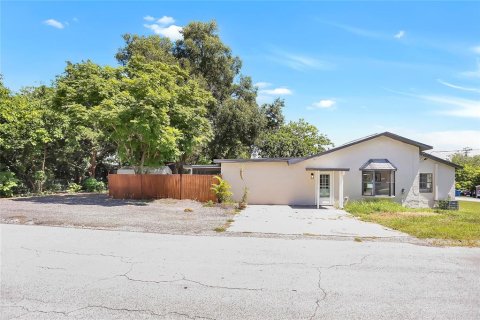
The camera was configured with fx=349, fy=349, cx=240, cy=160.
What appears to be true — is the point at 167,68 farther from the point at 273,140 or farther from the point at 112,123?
the point at 273,140

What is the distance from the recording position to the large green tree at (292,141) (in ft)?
118

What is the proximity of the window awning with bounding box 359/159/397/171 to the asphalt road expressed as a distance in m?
12.5

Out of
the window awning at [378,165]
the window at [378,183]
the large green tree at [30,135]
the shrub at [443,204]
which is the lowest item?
the shrub at [443,204]

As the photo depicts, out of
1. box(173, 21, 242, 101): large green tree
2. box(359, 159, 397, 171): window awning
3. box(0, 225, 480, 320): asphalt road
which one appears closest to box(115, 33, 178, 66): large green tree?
box(173, 21, 242, 101): large green tree

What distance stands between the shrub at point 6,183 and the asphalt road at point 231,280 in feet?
51.4

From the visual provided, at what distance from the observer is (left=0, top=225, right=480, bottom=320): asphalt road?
14.6ft

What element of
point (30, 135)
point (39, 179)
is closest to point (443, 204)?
point (30, 135)

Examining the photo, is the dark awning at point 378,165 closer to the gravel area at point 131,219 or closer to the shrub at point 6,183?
the gravel area at point 131,219

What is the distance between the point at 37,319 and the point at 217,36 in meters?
→ 29.8

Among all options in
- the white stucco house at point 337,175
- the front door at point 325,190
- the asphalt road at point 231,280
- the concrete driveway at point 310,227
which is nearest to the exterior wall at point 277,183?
the white stucco house at point 337,175

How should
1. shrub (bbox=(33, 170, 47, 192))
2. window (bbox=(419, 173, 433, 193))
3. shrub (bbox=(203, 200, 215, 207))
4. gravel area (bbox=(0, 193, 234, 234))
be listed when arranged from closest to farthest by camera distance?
gravel area (bbox=(0, 193, 234, 234))
shrub (bbox=(203, 200, 215, 207))
window (bbox=(419, 173, 433, 193))
shrub (bbox=(33, 170, 47, 192))

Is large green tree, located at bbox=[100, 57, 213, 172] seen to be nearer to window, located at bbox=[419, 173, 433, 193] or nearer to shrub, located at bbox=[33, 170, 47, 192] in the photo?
shrub, located at bbox=[33, 170, 47, 192]

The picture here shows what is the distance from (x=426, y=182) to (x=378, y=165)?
438 centimetres

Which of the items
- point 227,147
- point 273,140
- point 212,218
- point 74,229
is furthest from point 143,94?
point 273,140
